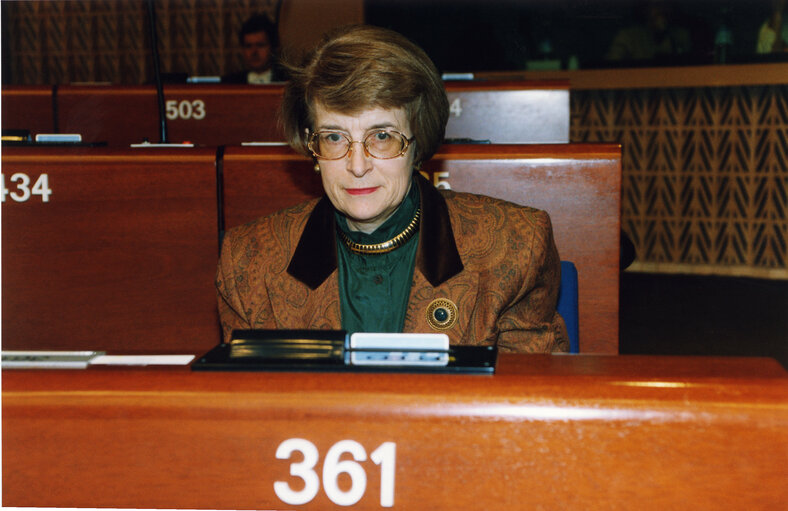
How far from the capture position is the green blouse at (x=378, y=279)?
4.97ft

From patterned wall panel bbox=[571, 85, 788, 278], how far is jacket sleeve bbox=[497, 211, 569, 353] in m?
4.01

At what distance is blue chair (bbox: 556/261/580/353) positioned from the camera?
1.62m

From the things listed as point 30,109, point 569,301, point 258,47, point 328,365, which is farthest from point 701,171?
point 328,365

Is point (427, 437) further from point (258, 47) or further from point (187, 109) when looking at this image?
point (258, 47)

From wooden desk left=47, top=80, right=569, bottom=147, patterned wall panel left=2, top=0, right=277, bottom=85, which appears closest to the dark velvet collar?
wooden desk left=47, top=80, right=569, bottom=147

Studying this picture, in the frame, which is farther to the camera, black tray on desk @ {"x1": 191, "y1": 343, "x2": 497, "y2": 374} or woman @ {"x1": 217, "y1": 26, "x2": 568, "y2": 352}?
woman @ {"x1": 217, "y1": 26, "x2": 568, "y2": 352}

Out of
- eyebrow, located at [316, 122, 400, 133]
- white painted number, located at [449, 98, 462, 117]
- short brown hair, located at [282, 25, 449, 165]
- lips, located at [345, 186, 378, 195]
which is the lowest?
lips, located at [345, 186, 378, 195]

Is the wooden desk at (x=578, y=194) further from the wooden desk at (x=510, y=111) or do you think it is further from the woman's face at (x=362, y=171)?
the wooden desk at (x=510, y=111)

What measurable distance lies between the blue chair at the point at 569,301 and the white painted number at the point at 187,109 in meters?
2.04

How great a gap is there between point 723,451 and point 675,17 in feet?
20.8

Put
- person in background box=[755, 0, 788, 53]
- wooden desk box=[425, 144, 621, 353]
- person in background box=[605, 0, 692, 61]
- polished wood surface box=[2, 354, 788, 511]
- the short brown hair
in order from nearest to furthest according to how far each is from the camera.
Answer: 1. polished wood surface box=[2, 354, 788, 511]
2. the short brown hair
3. wooden desk box=[425, 144, 621, 353]
4. person in background box=[755, 0, 788, 53]
5. person in background box=[605, 0, 692, 61]

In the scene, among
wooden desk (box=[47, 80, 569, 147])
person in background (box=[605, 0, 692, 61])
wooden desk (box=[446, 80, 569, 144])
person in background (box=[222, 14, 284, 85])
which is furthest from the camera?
person in background (box=[605, 0, 692, 61])

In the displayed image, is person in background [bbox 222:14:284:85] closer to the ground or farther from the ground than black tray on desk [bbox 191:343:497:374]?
farther from the ground

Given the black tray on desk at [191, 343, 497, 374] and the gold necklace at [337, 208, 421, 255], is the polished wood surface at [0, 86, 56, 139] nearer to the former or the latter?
the gold necklace at [337, 208, 421, 255]
